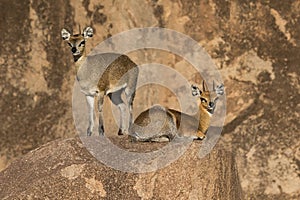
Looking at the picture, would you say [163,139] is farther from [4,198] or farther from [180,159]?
[4,198]

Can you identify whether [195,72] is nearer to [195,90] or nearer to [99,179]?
[195,90]

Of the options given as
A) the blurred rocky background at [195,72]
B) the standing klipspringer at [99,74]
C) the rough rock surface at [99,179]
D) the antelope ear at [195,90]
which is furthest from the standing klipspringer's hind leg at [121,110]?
the blurred rocky background at [195,72]

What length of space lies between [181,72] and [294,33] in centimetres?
181

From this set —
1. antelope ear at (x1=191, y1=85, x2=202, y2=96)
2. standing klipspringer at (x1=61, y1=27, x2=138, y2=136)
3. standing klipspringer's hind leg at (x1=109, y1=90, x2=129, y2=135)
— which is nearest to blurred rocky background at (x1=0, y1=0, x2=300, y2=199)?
standing klipspringer's hind leg at (x1=109, y1=90, x2=129, y2=135)

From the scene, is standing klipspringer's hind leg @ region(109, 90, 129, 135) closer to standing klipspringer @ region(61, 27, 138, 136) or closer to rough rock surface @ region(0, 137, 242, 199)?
standing klipspringer @ region(61, 27, 138, 136)

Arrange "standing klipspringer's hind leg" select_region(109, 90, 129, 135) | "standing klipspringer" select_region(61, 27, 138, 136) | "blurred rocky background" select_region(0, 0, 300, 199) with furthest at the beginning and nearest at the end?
"blurred rocky background" select_region(0, 0, 300, 199), "standing klipspringer's hind leg" select_region(109, 90, 129, 135), "standing klipspringer" select_region(61, 27, 138, 136)

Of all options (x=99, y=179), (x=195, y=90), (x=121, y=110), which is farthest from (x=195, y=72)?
(x=99, y=179)

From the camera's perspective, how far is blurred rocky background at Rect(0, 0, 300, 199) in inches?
430

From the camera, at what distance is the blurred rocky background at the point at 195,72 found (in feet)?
35.8

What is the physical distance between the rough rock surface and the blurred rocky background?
136 inches

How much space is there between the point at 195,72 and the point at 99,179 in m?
4.48

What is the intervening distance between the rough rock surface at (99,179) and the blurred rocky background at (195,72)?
11.3 feet

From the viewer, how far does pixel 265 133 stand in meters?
11.0

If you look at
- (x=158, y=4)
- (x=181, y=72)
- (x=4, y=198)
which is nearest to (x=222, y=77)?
(x=181, y=72)
